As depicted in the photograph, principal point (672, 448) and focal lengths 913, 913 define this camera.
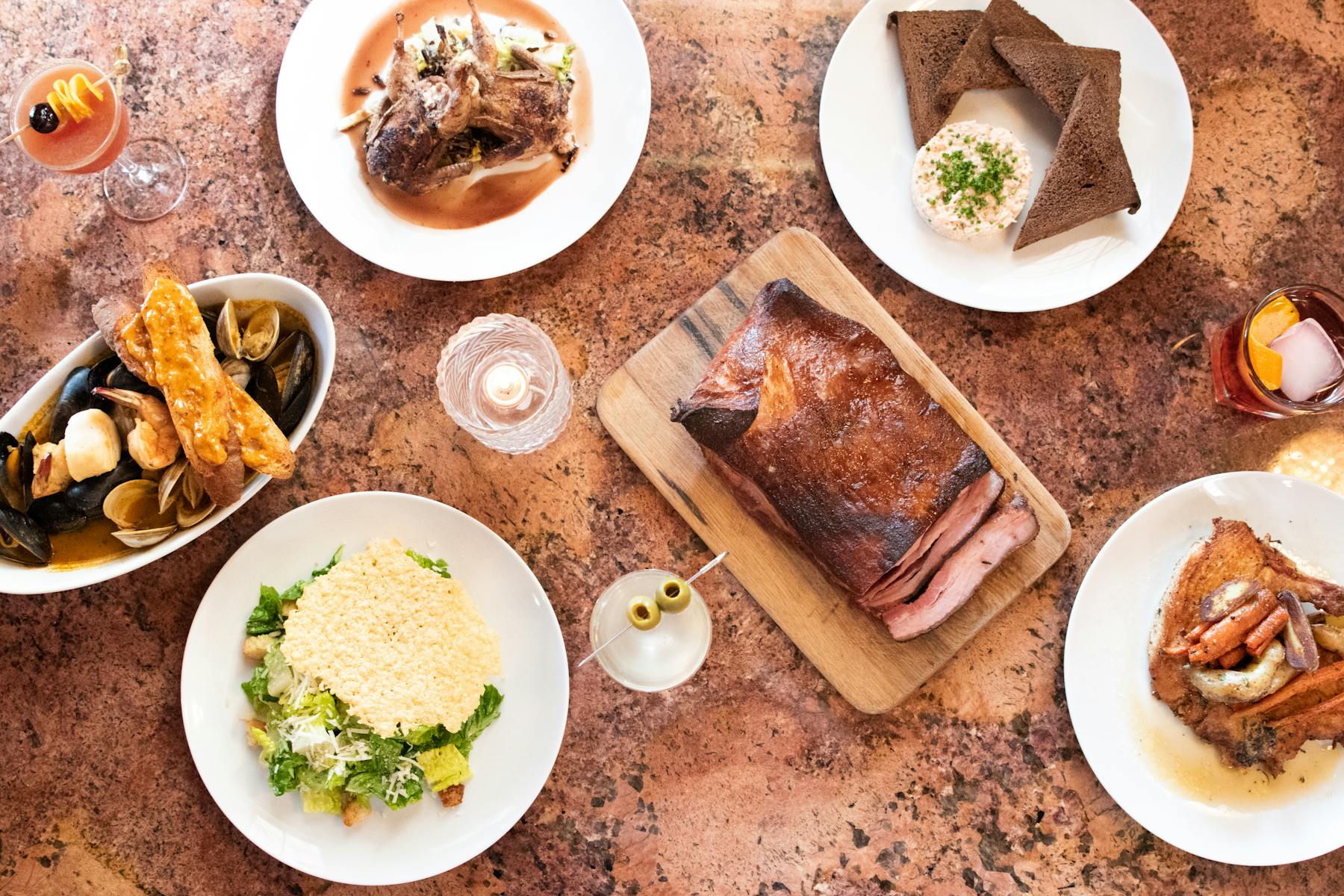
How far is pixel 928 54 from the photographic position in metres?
2.55

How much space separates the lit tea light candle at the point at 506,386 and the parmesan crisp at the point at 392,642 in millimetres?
482

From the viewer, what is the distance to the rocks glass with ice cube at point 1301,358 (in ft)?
8.10

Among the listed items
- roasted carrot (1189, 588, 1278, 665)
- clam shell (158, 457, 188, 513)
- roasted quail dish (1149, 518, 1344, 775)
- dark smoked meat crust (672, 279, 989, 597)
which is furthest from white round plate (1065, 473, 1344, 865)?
clam shell (158, 457, 188, 513)

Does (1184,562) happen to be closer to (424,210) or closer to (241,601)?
(424,210)

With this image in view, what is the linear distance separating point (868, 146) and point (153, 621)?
2459 millimetres

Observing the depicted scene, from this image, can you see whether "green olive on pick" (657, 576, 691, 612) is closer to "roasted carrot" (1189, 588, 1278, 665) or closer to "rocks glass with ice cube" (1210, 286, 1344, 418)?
"roasted carrot" (1189, 588, 1278, 665)

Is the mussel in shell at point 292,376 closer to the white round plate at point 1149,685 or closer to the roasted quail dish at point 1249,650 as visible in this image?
the white round plate at point 1149,685

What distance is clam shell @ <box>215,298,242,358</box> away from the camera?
2.27m

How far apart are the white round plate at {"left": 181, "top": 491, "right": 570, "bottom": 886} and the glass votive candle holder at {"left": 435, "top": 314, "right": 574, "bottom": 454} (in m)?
0.26

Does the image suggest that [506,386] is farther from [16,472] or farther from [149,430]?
[16,472]

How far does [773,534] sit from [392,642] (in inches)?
42.4

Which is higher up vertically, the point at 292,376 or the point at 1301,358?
the point at 1301,358

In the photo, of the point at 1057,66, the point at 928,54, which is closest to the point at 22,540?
the point at 928,54

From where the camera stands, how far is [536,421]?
2.51 m
